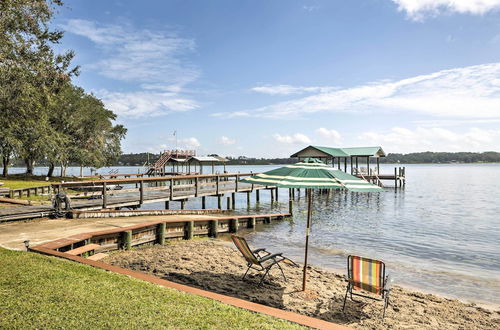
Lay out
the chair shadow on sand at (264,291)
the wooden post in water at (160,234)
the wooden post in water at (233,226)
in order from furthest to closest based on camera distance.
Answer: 1. the wooden post in water at (233,226)
2. the wooden post in water at (160,234)
3. the chair shadow on sand at (264,291)

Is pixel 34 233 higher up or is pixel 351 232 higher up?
pixel 34 233

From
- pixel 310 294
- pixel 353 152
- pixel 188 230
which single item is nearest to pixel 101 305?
pixel 310 294

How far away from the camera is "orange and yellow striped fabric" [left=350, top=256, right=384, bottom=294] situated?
6227 mm

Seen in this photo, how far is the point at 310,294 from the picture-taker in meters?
7.39

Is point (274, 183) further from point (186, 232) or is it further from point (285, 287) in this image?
point (186, 232)

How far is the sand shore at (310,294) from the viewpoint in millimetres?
6479

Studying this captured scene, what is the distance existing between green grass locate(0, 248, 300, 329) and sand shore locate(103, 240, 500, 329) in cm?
216

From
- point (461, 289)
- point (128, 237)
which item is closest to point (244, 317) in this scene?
point (128, 237)

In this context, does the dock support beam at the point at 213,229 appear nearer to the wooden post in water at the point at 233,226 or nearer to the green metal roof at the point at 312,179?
the wooden post in water at the point at 233,226

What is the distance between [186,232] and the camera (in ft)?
41.7

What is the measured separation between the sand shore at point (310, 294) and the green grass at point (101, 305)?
2159 millimetres

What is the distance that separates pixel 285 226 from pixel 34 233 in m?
12.1

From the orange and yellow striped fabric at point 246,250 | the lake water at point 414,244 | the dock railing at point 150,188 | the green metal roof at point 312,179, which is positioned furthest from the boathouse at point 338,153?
the green metal roof at point 312,179

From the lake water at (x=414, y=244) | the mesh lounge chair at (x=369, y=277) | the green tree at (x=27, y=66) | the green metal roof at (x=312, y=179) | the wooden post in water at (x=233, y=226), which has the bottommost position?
the lake water at (x=414, y=244)
